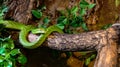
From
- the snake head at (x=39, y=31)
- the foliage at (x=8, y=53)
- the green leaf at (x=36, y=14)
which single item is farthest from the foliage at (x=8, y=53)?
the green leaf at (x=36, y=14)

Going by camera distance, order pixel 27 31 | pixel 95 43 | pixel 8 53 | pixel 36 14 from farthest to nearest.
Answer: pixel 36 14, pixel 27 31, pixel 8 53, pixel 95 43

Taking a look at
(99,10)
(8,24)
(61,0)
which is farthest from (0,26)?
(99,10)

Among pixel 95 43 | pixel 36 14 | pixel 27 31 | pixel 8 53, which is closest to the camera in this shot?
pixel 95 43

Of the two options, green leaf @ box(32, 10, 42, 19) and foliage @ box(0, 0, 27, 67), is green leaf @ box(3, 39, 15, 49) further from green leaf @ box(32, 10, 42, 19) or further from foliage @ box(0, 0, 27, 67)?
green leaf @ box(32, 10, 42, 19)

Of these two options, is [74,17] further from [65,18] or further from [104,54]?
[104,54]

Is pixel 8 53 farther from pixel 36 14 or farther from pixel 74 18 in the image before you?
pixel 74 18

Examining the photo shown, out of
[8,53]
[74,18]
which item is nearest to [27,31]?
[8,53]

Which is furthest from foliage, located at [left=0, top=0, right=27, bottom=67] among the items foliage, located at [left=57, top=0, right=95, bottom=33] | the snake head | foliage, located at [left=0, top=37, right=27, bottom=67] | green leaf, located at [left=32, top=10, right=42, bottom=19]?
foliage, located at [left=57, top=0, right=95, bottom=33]
